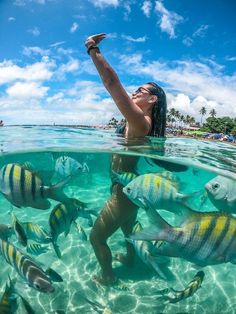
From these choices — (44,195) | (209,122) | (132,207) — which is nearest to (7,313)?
(44,195)

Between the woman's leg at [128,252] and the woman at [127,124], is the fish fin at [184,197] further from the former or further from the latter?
the woman's leg at [128,252]

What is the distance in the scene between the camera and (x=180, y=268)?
612 centimetres

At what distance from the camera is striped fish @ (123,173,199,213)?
3928mm

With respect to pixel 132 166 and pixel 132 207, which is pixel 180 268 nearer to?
pixel 132 207

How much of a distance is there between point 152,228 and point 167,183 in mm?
1024

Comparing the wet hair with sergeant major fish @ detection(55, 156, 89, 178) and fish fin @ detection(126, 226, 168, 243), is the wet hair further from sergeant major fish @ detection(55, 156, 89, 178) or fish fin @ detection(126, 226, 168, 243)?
sergeant major fish @ detection(55, 156, 89, 178)

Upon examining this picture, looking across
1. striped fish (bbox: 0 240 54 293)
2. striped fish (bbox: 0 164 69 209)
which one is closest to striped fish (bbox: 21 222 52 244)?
striped fish (bbox: 0 164 69 209)

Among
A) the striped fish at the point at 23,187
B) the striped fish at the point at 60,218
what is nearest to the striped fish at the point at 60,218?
the striped fish at the point at 60,218

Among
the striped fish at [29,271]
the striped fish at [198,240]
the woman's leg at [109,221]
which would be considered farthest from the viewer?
the woman's leg at [109,221]

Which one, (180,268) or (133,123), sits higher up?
(133,123)

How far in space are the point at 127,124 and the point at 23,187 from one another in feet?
5.70

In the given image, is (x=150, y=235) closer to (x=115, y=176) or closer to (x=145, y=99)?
(x=115, y=176)

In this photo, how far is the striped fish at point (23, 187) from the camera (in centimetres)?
398

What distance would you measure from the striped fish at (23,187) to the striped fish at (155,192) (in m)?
0.86
